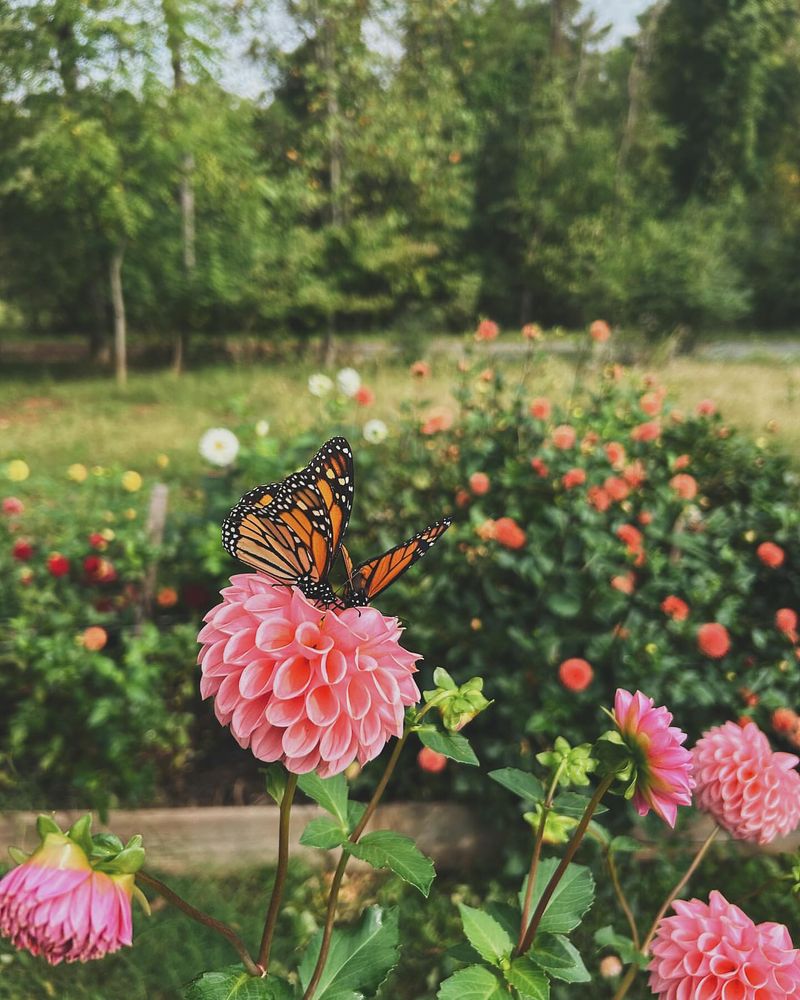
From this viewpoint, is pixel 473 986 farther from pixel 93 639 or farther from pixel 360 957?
pixel 93 639

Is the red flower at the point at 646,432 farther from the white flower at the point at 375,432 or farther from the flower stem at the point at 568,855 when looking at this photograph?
the flower stem at the point at 568,855

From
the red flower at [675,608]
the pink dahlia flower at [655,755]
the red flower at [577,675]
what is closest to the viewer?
the pink dahlia flower at [655,755]

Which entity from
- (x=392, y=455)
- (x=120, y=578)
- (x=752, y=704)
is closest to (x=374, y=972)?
(x=752, y=704)

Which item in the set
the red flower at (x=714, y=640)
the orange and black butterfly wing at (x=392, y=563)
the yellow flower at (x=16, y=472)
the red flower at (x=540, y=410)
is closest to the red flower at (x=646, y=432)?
the red flower at (x=540, y=410)

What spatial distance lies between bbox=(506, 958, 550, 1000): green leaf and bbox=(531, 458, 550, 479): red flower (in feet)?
5.55

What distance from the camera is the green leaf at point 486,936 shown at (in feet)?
2.89

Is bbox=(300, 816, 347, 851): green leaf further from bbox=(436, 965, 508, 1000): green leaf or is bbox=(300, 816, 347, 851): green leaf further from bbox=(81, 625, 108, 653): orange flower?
bbox=(81, 625, 108, 653): orange flower

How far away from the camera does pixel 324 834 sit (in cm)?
88

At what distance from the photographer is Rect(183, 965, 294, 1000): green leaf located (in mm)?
741

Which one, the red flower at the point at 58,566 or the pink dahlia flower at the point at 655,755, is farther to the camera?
the red flower at the point at 58,566

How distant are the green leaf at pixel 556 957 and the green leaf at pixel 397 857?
219 millimetres

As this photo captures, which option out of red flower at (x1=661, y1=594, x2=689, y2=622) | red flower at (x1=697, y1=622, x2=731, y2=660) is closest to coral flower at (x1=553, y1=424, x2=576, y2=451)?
red flower at (x1=661, y1=594, x2=689, y2=622)

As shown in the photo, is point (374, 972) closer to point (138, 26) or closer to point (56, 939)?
point (56, 939)

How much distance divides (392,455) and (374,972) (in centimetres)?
216
